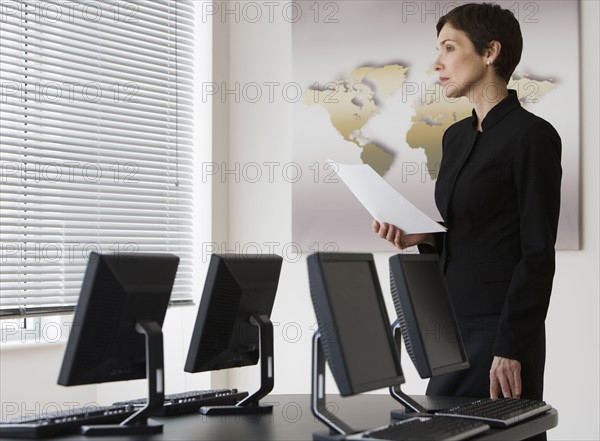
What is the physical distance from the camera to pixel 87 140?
13.2 feet

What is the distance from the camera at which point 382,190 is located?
2365 millimetres

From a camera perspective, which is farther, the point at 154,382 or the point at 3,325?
the point at 3,325

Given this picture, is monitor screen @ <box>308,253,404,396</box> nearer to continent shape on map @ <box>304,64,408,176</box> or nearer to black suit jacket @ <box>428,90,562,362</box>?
black suit jacket @ <box>428,90,562,362</box>

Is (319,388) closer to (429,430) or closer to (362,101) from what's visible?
(429,430)

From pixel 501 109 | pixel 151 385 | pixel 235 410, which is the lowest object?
pixel 235 410

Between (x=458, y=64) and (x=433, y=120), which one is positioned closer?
(x=458, y=64)

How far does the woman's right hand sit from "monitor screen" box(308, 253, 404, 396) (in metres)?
0.50

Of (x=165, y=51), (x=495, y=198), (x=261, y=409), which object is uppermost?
(x=165, y=51)

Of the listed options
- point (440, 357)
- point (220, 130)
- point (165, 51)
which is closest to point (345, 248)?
point (220, 130)

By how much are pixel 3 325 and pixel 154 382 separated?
6.78 feet

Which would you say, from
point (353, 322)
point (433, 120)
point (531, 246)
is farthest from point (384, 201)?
point (433, 120)

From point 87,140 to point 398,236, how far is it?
2.04 metres

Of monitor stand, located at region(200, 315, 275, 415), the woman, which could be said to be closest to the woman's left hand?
the woman

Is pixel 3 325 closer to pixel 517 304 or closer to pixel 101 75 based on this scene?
pixel 101 75
